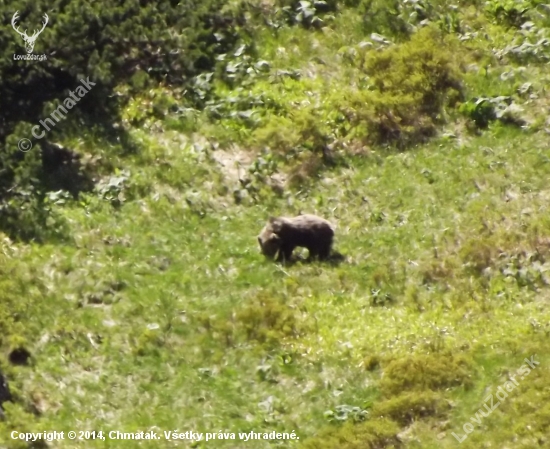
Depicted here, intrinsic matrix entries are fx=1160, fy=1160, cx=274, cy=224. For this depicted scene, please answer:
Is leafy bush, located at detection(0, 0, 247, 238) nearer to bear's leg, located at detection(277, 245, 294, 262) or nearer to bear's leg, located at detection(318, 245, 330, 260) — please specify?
bear's leg, located at detection(277, 245, 294, 262)

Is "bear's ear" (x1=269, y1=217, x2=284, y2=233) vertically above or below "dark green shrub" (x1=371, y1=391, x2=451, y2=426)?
below

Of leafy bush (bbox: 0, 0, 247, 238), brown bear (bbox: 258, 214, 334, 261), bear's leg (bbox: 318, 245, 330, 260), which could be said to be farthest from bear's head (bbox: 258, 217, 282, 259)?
leafy bush (bbox: 0, 0, 247, 238)

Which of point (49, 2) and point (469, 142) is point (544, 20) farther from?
point (49, 2)

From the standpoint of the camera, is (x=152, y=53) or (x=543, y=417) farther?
(x=152, y=53)

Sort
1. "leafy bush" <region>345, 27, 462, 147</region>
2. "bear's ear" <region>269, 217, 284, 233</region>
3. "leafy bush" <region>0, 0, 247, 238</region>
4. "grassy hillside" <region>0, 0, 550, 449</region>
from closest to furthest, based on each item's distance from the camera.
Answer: "grassy hillside" <region>0, 0, 550, 449</region> → "bear's ear" <region>269, 217, 284, 233</region> → "leafy bush" <region>0, 0, 247, 238</region> → "leafy bush" <region>345, 27, 462, 147</region>

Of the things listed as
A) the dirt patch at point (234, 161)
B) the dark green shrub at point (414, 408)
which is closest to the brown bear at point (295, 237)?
the dirt patch at point (234, 161)

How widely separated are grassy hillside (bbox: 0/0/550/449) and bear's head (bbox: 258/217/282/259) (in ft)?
0.65

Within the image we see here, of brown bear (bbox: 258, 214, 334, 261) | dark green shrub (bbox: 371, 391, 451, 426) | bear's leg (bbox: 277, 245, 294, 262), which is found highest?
dark green shrub (bbox: 371, 391, 451, 426)

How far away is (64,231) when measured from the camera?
15.6 metres

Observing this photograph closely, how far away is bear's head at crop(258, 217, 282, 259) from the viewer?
14844 mm

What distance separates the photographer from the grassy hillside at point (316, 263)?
485 inches

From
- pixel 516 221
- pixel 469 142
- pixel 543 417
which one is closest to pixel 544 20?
pixel 469 142

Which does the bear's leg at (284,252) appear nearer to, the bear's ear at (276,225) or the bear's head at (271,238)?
the bear's head at (271,238)

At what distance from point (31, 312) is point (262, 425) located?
344cm
